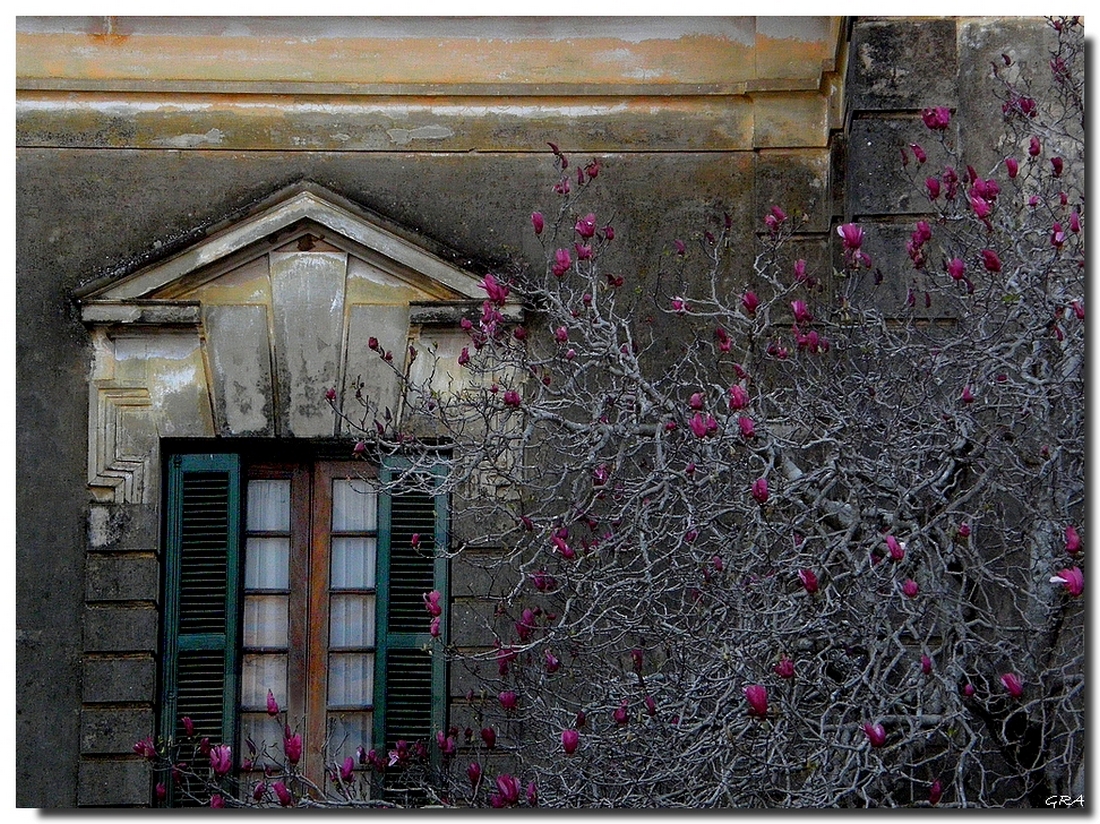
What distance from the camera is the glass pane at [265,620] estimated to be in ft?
21.9

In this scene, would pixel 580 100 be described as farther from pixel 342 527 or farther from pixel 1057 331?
pixel 1057 331

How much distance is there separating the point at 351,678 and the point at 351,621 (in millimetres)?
233

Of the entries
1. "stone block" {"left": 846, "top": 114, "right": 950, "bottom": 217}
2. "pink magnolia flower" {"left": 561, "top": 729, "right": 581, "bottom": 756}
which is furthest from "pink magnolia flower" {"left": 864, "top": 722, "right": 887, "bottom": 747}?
"stone block" {"left": 846, "top": 114, "right": 950, "bottom": 217}

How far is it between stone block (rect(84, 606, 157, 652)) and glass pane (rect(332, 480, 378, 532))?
0.84m

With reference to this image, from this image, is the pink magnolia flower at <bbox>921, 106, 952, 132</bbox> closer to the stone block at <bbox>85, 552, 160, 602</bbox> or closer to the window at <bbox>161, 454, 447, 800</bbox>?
the window at <bbox>161, 454, 447, 800</bbox>

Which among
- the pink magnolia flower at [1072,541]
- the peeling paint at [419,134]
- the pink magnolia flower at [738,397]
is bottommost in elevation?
the pink magnolia flower at [1072,541]

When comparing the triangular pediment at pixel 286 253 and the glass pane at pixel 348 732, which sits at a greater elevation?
the triangular pediment at pixel 286 253

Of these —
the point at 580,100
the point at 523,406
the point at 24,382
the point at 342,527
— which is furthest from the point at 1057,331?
the point at 24,382

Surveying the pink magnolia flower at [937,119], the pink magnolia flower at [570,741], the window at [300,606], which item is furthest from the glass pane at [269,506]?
the pink magnolia flower at [937,119]

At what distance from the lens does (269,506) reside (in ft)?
22.2

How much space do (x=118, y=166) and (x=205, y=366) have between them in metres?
0.97

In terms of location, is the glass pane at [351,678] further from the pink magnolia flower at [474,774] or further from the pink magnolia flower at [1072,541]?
the pink magnolia flower at [1072,541]

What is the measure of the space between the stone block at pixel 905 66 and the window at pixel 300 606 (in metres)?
→ 2.43

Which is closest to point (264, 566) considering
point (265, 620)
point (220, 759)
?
point (265, 620)
